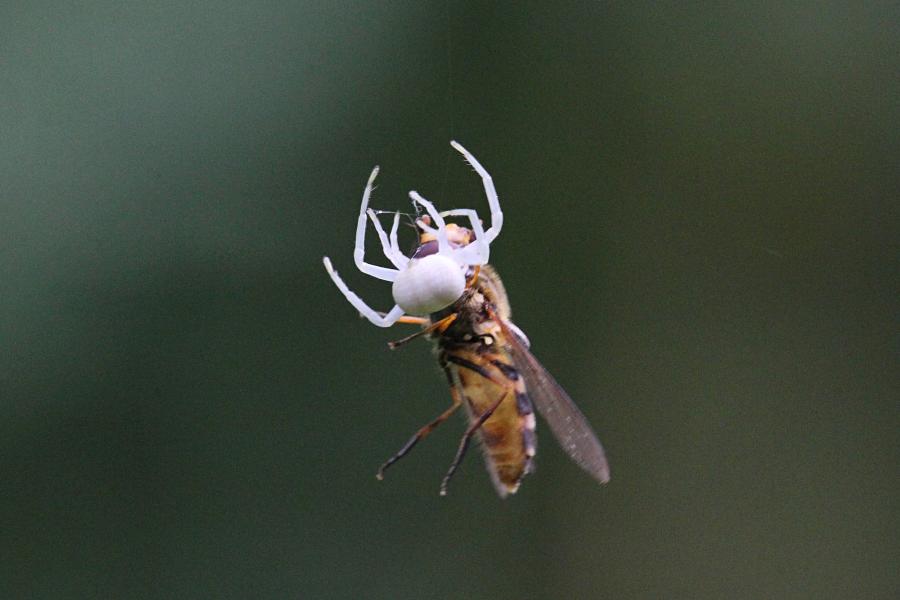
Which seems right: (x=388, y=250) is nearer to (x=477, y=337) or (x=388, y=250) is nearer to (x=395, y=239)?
(x=395, y=239)

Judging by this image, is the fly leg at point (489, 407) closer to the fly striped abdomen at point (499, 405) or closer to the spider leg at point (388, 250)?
the fly striped abdomen at point (499, 405)

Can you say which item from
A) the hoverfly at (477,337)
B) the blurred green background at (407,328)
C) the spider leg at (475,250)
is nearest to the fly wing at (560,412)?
the hoverfly at (477,337)

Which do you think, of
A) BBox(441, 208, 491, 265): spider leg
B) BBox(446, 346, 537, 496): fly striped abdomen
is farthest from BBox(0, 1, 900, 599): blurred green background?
BBox(441, 208, 491, 265): spider leg

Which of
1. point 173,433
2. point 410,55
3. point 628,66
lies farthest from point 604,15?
point 173,433

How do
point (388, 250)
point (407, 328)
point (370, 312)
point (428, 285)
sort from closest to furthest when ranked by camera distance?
point (428, 285) < point (370, 312) < point (388, 250) < point (407, 328)

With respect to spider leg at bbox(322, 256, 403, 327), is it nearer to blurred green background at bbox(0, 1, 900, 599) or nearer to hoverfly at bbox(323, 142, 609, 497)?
hoverfly at bbox(323, 142, 609, 497)

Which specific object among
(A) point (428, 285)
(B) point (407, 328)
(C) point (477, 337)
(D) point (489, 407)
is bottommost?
(B) point (407, 328)

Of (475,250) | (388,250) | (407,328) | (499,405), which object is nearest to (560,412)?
(499,405)
